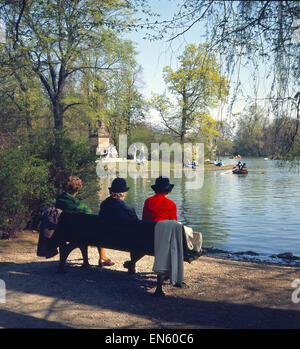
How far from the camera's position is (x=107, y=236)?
6109 mm

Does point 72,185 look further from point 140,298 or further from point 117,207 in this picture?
point 140,298

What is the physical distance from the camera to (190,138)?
2258 inches

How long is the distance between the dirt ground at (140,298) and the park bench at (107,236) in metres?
0.38

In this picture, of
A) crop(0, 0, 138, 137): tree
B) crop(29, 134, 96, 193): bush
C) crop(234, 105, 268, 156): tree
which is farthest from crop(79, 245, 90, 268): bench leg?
crop(0, 0, 138, 137): tree

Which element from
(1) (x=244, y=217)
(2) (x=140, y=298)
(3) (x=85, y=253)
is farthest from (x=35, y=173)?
(1) (x=244, y=217)

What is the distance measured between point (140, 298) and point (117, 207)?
1456mm

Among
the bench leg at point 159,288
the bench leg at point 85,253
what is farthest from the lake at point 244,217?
the bench leg at point 85,253

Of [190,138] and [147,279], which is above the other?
[190,138]

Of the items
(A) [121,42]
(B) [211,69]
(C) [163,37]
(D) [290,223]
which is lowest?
(D) [290,223]

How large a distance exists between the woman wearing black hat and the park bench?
0.16m

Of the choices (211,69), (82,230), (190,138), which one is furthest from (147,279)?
(190,138)

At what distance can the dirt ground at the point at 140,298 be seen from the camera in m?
4.61

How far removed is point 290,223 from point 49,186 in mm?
9772
